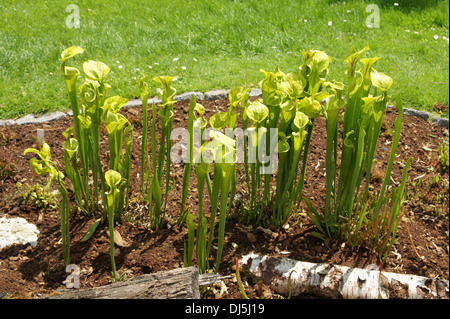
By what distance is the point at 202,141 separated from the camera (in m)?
2.23

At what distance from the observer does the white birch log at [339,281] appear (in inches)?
87.4

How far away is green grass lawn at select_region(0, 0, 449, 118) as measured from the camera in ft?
13.8

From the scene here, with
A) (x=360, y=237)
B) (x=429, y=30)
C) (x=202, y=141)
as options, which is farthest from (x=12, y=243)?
(x=429, y=30)

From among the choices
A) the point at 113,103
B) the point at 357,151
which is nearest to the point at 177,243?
the point at 113,103

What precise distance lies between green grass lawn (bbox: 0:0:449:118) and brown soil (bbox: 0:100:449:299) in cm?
117

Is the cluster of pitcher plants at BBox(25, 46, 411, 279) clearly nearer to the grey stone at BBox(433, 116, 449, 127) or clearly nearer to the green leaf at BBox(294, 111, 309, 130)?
the green leaf at BBox(294, 111, 309, 130)

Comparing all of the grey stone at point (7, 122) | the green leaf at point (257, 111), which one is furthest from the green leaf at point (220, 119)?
the grey stone at point (7, 122)

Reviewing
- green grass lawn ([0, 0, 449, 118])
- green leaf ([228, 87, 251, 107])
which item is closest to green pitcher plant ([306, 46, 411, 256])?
green leaf ([228, 87, 251, 107])

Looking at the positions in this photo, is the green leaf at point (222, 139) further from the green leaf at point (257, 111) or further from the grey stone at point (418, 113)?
the grey stone at point (418, 113)

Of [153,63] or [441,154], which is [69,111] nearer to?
[153,63]

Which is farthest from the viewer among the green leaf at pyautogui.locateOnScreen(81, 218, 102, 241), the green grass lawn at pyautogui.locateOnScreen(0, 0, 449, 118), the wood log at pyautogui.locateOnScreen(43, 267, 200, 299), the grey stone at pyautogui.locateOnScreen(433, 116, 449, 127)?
the green grass lawn at pyautogui.locateOnScreen(0, 0, 449, 118)

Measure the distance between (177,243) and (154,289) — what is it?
59 cm

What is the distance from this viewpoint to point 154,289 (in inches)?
72.9

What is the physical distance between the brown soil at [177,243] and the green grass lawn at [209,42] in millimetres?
1172
